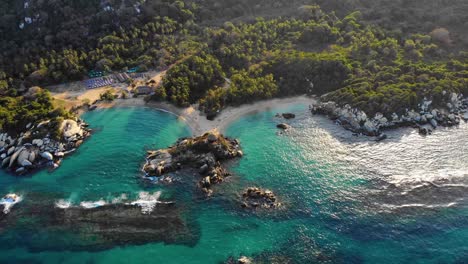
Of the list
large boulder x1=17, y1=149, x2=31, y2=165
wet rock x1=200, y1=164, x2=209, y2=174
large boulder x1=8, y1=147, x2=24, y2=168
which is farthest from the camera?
large boulder x1=8, y1=147, x2=24, y2=168

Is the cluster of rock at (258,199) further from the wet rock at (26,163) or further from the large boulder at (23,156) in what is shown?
the large boulder at (23,156)

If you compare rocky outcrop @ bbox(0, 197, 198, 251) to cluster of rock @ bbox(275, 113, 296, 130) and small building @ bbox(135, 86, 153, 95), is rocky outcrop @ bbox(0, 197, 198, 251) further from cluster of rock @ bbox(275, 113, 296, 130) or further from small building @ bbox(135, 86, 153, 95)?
small building @ bbox(135, 86, 153, 95)

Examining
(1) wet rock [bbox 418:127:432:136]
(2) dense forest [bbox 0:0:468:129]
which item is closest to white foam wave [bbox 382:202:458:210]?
(1) wet rock [bbox 418:127:432:136]

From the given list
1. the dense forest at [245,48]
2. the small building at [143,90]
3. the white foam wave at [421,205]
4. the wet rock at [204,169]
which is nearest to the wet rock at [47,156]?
the dense forest at [245,48]

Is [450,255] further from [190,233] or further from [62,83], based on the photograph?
[62,83]

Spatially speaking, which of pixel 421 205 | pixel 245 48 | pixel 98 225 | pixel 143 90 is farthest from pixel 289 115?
pixel 98 225
